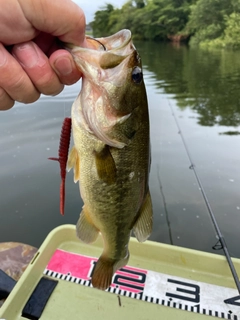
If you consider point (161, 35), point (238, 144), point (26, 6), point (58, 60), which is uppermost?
point (26, 6)

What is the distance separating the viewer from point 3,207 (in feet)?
13.6

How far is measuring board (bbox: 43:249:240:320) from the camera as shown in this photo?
2.20 meters

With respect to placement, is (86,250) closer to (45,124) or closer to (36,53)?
(36,53)

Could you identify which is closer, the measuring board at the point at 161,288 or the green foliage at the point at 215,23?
the measuring board at the point at 161,288

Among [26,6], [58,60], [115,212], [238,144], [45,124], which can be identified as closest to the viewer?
[26,6]

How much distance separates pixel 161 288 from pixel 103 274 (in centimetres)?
100

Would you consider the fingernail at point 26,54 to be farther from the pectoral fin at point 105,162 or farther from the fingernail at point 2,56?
the pectoral fin at point 105,162

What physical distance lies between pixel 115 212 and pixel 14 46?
74cm

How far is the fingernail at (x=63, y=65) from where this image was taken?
3.75 ft

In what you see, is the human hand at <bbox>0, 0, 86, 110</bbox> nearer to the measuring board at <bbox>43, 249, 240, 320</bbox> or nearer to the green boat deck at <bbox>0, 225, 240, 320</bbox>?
the green boat deck at <bbox>0, 225, 240, 320</bbox>

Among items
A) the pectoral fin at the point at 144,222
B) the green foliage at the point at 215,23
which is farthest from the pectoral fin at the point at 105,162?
the green foliage at the point at 215,23

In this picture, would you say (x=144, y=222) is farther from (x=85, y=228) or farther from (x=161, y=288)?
(x=161, y=288)

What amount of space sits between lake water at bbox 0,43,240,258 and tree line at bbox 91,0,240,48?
2056 centimetres

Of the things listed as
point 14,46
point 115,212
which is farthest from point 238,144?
point 14,46
